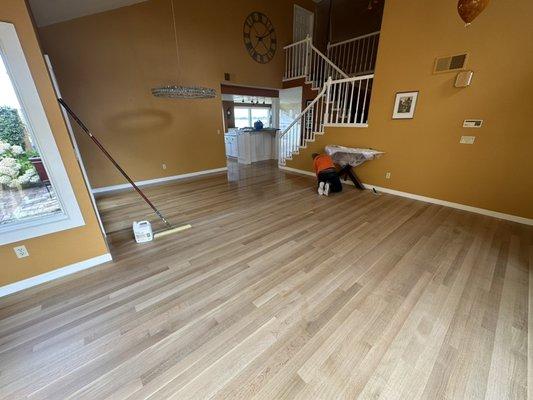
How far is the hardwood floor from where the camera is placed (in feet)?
3.95

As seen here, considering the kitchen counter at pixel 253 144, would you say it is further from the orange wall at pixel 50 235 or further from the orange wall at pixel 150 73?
the orange wall at pixel 50 235

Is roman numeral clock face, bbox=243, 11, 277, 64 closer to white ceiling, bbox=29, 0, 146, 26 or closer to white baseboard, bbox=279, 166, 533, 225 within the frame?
white ceiling, bbox=29, 0, 146, 26

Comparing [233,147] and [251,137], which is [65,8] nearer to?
[251,137]

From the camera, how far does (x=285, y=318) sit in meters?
1.58

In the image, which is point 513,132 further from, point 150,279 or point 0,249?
point 0,249

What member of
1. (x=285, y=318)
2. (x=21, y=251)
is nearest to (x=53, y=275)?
(x=21, y=251)

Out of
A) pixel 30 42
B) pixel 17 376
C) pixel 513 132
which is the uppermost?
pixel 30 42

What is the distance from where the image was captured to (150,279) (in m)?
2.01

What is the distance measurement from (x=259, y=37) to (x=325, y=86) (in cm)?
280

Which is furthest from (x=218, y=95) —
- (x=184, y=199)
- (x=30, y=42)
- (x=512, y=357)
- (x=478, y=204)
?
(x=512, y=357)

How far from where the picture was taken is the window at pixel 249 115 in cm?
982

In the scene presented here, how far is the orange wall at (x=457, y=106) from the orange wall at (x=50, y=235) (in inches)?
176

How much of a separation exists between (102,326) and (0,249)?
116 cm

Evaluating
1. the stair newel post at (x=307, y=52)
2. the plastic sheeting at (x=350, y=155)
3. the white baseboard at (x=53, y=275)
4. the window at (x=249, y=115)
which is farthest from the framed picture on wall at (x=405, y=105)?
the window at (x=249, y=115)
